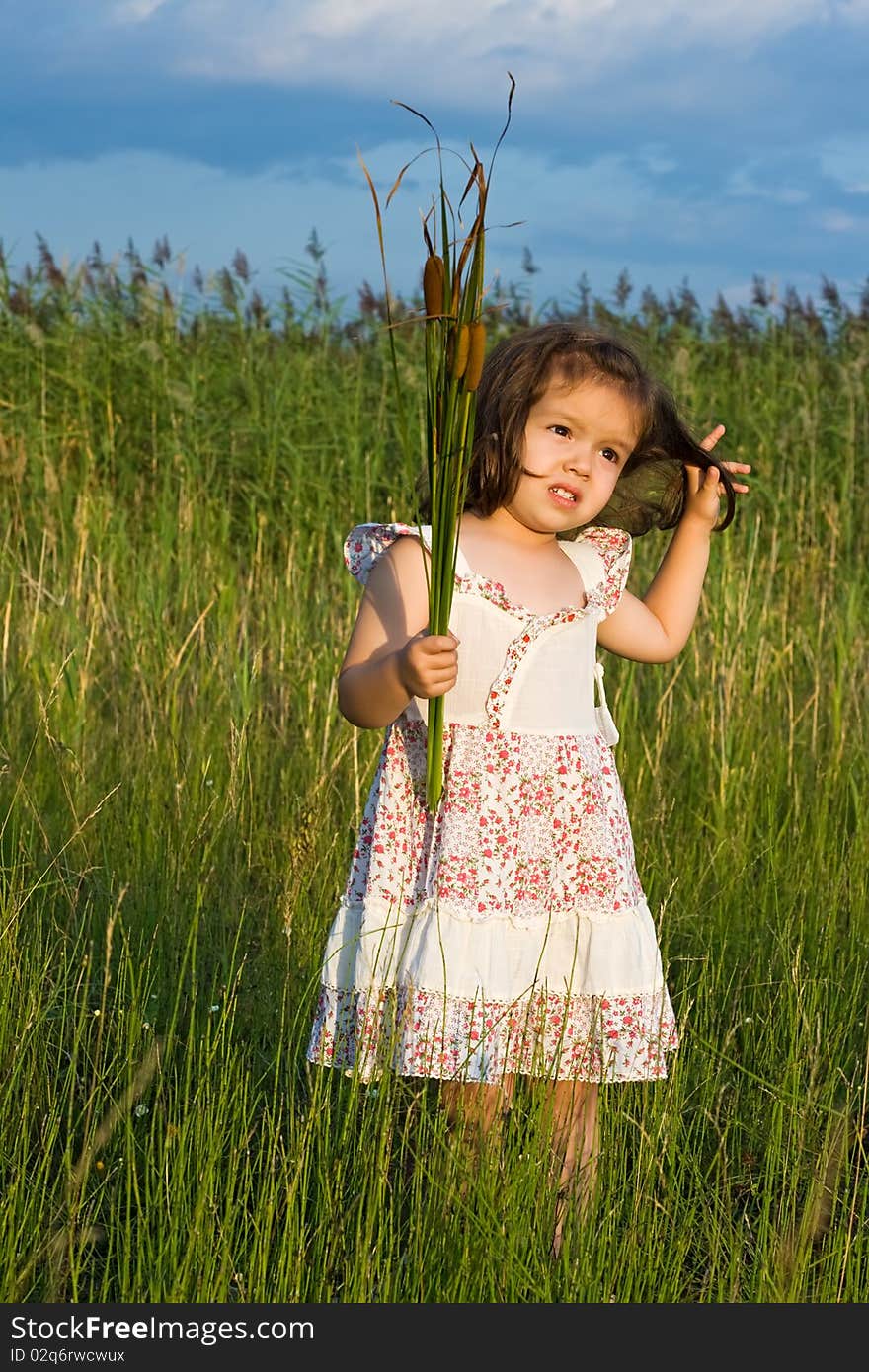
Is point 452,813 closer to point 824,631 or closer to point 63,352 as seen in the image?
point 824,631

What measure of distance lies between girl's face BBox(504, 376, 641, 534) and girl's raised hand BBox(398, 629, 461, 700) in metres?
0.35

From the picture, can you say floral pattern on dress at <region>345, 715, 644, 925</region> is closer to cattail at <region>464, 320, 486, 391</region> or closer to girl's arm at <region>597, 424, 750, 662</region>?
girl's arm at <region>597, 424, 750, 662</region>

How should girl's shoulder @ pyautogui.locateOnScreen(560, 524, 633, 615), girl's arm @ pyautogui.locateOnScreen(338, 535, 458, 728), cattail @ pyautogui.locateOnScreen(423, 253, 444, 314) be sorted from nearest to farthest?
1. cattail @ pyautogui.locateOnScreen(423, 253, 444, 314)
2. girl's arm @ pyautogui.locateOnScreen(338, 535, 458, 728)
3. girl's shoulder @ pyautogui.locateOnScreen(560, 524, 633, 615)

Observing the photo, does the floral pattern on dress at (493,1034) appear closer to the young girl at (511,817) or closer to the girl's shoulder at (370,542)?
the young girl at (511,817)

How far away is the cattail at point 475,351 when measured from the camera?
5.02ft

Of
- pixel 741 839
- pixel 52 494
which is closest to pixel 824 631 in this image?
pixel 741 839

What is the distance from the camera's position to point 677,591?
2.36 m

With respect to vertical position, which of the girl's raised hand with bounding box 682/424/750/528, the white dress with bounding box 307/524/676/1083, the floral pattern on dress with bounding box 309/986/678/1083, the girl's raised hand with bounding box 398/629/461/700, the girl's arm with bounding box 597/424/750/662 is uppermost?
the girl's raised hand with bounding box 682/424/750/528

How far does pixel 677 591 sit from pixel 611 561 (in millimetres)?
145

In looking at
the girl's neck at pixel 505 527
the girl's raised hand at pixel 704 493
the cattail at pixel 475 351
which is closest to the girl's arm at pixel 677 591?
the girl's raised hand at pixel 704 493

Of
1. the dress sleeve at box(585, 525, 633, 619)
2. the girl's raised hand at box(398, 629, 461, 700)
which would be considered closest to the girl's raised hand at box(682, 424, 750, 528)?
the dress sleeve at box(585, 525, 633, 619)

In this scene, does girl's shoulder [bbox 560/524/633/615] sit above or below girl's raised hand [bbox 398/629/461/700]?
above

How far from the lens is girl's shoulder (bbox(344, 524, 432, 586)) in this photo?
211 centimetres

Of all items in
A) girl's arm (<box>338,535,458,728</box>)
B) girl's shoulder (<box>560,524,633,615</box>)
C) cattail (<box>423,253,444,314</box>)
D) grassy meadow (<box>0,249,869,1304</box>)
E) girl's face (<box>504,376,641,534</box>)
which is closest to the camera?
cattail (<box>423,253,444,314</box>)
